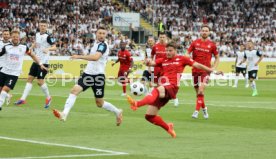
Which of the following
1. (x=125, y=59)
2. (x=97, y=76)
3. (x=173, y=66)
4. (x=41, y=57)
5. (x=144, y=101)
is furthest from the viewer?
(x=125, y=59)

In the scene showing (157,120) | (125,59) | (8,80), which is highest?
(8,80)

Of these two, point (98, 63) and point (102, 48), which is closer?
point (102, 48)

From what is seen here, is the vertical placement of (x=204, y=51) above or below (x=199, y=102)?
above

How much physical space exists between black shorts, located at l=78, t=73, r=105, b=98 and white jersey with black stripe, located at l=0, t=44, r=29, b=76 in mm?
3719

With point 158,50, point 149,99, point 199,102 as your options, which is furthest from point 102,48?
point 158,50

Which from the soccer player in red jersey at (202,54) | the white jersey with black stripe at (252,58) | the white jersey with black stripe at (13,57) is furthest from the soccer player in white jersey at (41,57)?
the white jersey with black stripe at (252,58)

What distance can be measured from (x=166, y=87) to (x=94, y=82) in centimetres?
249

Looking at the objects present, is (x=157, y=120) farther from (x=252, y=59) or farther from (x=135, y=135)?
(x=252, y=59)

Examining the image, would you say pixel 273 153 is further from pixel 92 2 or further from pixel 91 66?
pixel 92 2

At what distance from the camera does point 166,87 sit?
49.8ft

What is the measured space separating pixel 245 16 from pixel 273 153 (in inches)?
2151

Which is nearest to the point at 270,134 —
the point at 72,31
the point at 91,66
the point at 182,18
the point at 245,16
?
the point at 91,66

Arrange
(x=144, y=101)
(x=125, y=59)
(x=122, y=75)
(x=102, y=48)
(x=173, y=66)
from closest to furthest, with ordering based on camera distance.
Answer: (x=144, y=101), (x=173, y=66), (x=102, y=48), (x=122, y=75), (x=125, y=59)

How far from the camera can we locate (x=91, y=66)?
17.1 metres
